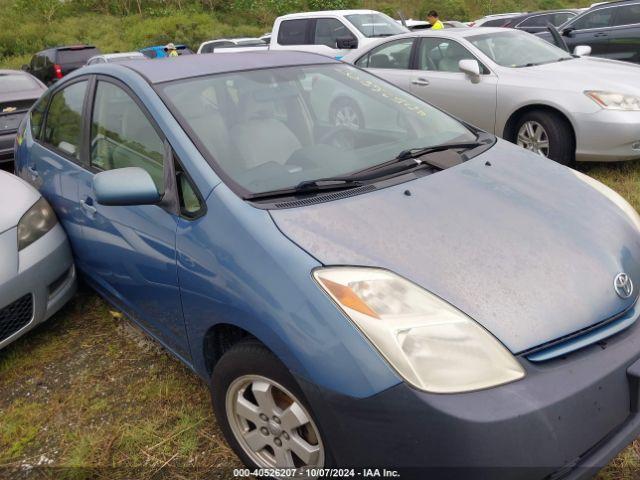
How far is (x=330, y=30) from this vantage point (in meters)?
9.67

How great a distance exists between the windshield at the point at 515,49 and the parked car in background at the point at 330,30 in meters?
3.72

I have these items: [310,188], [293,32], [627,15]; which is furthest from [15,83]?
[627,15]

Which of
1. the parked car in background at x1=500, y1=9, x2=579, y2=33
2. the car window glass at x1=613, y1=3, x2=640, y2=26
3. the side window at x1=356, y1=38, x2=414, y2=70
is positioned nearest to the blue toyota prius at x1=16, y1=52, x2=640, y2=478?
the side window at x1=356, y1=38, x2=414, y2=70

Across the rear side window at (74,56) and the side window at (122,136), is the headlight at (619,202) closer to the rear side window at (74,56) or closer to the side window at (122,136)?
the side window at (122,136)

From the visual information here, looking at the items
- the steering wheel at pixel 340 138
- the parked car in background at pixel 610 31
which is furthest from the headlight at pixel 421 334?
the parked car in background at pixel 610 31

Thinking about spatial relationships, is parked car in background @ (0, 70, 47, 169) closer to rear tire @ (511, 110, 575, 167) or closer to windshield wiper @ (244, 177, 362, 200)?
windshield wiper @ (244, 177, 362, 200)

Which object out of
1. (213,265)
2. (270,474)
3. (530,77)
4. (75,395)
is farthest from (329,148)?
(530,77)

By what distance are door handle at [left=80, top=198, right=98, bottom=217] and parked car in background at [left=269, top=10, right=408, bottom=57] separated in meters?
7.22

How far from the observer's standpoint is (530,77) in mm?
5066

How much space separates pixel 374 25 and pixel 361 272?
30.0ft

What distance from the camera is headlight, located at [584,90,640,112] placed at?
4.54 meters

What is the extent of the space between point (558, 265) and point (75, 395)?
7.24 feet

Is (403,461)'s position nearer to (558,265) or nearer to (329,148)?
(558,265)

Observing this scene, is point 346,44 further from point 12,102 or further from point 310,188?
point 310,188
